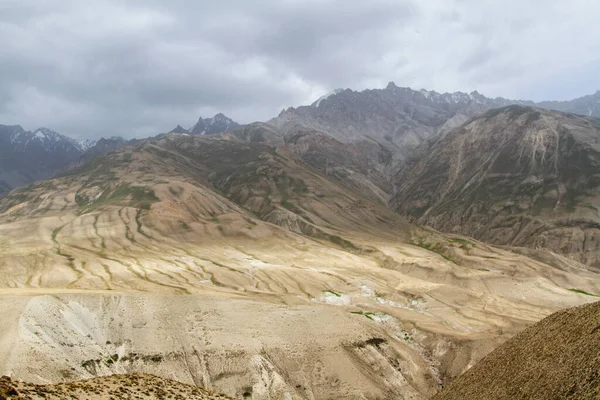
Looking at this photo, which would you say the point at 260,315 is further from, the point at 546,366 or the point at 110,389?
the point at 546,366

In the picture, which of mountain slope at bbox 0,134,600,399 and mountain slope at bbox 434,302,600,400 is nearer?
mountain slope at bbox 434,302,600,400

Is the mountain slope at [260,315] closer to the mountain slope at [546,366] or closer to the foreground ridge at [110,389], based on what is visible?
the foreground ridge at [110,389]

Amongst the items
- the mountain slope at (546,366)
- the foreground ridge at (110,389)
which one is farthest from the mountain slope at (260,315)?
the mountain slope at (546,366)

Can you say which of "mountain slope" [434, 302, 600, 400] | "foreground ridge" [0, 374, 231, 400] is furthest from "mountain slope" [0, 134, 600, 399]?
"mountain slope" [434, 302, 600, 400]

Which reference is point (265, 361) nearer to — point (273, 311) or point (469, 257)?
point (273, 311)

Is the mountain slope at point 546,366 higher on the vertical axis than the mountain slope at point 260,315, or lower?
higher

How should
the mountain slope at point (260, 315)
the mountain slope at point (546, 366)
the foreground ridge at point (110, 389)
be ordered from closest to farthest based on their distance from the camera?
the mountain slope at point (546, 366)
the foreground ridge at point (110, 389)
the mountain slope at point (260, 315)

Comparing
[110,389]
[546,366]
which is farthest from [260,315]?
[546,366]

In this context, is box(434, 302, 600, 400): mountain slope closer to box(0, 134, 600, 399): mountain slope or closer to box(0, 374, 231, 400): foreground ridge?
box(0, 374, 231, 400): foreground ridge
